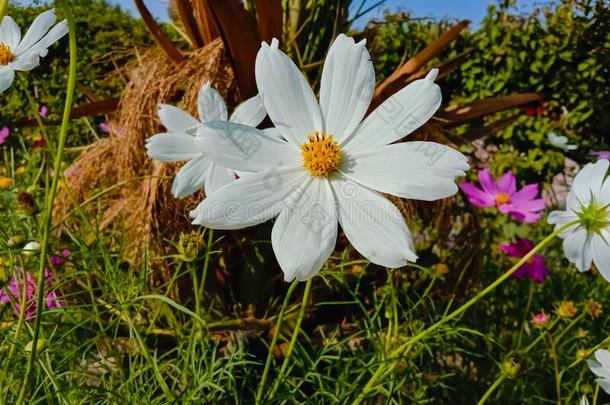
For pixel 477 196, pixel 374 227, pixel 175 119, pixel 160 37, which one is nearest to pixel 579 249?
pixel 374 227

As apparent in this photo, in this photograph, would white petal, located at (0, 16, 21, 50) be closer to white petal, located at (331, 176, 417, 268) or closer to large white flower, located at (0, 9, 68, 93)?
large white flower, located at (0, 9, 68, 93)

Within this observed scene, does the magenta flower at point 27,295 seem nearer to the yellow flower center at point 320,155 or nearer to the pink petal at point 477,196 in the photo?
the yellow flower center at point 320,155

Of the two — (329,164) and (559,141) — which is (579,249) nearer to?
(329,164)

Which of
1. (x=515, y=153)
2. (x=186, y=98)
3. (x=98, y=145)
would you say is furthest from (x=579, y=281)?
(x=98, y=145)

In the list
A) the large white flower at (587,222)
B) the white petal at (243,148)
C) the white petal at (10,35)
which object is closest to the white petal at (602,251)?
the large white flower at (587,222)

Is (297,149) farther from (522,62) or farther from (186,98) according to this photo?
(522,62)

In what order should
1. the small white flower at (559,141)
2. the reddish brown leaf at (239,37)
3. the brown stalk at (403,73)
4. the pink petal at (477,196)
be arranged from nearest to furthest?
the reddish brown leaf at (239,37) → the brown stalk at (403,73) → the pink petal at (477,196) → the small white flower at (559,141)
